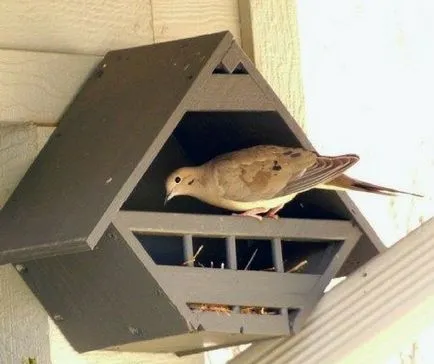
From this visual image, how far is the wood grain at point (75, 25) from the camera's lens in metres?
3.29

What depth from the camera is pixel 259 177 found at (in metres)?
3.57

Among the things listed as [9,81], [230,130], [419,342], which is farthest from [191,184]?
[419,342]

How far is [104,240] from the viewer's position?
9.99 feet

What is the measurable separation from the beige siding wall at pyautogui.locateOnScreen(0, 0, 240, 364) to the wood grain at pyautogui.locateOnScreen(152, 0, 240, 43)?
2 cm

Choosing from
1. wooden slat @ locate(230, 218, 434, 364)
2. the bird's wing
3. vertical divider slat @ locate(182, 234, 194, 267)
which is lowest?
wooden slat @ locate(230, 218, 434, 364)

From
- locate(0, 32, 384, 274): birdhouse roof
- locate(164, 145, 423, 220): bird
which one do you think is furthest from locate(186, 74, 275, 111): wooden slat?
locate(164, 145, 423, 220): bird

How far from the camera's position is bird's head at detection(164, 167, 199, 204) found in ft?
11.0

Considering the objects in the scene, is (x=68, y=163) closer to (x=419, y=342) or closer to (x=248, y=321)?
(x=248, y=321)

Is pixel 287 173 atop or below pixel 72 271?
atop

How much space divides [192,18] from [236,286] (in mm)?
657

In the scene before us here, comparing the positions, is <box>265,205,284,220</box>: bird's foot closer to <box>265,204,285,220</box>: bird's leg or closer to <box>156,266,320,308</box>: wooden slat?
<box>265,204,285,220</box>: bird's leg

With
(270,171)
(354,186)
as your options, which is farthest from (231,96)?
(354,186)

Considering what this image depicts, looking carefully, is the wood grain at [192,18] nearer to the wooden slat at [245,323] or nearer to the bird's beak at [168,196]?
the bird's beak at [168,196]

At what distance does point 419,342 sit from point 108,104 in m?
1.37
